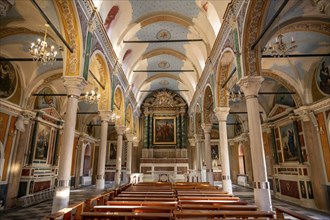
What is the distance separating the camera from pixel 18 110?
11258mm

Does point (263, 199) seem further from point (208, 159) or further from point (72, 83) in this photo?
point (208, 159)

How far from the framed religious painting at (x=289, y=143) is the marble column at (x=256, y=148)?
650 centimetres

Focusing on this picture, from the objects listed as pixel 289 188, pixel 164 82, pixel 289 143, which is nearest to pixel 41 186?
pixel 289 188

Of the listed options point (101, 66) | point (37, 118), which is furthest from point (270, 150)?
point (37, 118)

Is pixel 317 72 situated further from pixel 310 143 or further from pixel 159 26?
pixel 159 26

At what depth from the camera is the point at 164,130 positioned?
26828 mm

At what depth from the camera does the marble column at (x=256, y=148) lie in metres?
6.79

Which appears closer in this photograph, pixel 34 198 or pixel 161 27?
pixel 34 198

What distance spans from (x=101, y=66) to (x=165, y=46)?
801 cm

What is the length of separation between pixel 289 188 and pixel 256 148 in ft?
25.3

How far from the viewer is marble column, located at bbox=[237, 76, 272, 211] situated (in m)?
6.79

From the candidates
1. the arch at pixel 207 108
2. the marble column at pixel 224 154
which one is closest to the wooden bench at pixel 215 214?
the marble column at pixel 224 154

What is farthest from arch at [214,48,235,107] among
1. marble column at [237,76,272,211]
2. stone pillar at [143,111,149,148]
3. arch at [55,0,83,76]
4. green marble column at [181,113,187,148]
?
stone pillar at [143,111,149,148]

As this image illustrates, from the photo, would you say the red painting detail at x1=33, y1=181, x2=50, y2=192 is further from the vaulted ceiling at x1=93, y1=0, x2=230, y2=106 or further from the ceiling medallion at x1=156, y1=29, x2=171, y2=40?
the ceiling medallion at x1=156, y1=29, x2=171, y2=40
